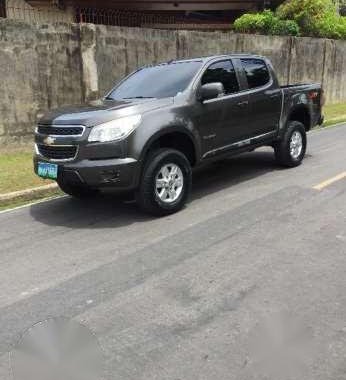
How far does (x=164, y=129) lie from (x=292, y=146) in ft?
10.6

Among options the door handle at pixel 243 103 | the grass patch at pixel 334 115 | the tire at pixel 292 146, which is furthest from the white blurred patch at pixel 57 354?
the grass patch at pixel 334 115

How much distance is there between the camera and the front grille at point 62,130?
19.9ft

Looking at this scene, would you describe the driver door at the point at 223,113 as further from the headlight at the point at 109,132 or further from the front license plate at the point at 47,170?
the front license plate at the point at 47,170

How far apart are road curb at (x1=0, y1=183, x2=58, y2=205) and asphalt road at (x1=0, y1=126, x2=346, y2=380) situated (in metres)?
0.44

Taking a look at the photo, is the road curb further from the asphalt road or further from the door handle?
the door handle

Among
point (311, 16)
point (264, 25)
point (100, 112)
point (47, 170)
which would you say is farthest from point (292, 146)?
point (311, 16)

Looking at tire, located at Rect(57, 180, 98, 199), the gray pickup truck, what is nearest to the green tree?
the gray pickup truck

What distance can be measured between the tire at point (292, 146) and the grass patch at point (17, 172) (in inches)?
147

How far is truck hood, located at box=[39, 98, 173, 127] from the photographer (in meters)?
→ 6.06

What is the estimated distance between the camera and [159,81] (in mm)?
7277

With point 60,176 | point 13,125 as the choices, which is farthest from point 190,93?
point 13,125

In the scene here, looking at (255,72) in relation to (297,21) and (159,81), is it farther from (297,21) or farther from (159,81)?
(297,21)

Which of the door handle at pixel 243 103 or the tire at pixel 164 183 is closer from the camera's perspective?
the tire at pixel 164 183

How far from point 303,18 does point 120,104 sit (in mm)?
17716
